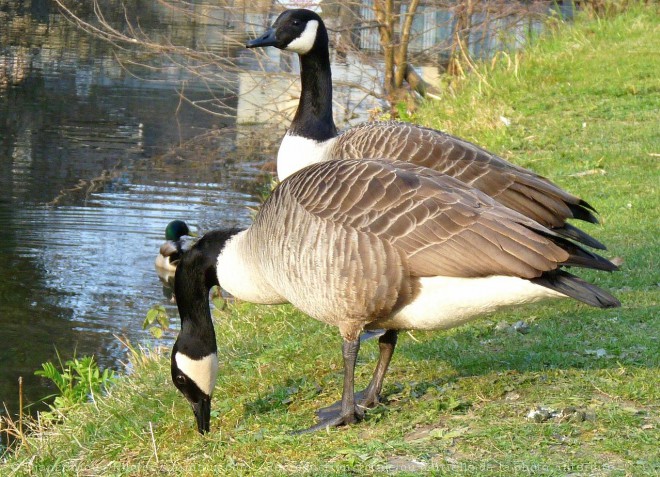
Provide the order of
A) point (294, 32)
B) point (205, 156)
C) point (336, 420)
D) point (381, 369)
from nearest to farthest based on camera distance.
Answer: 1. point (336, 420)
2. point (381, 369)
3. point (294, 32)
4. point (205, 156)

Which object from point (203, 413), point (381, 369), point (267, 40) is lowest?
point (203, 413)

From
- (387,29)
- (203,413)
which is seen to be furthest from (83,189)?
(203,413)

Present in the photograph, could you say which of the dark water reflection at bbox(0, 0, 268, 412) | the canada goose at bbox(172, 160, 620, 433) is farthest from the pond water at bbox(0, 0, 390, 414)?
the canada goose at bbox(172, 160, 620, 433)

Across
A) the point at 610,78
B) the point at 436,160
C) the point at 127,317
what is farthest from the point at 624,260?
the point at 610,78

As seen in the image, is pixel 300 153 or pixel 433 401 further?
pixel 300 153

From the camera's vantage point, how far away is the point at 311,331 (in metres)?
6.29

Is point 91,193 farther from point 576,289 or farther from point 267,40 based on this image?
point 576,289

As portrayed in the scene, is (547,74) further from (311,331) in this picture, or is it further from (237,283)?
(237,283)

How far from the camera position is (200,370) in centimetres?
464

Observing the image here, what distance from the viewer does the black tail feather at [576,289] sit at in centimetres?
380

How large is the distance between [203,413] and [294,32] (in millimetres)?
3161

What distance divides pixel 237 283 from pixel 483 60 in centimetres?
1138

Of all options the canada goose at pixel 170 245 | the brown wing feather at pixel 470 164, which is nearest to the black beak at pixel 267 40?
the brown wing feather at pixel 470 164

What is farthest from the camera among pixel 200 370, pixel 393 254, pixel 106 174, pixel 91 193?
pixel 106 174
